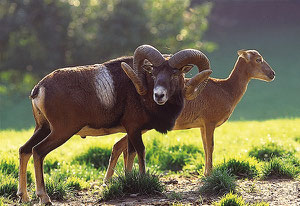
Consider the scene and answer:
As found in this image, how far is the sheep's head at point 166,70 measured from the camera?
8484 millimetres

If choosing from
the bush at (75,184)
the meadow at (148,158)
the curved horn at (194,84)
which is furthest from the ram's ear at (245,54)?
the bush at (75,184)

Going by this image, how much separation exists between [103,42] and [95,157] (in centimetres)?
1708

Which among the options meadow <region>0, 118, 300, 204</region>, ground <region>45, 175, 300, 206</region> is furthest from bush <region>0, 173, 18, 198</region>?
ground <region>45, 175, 300, 206</region>

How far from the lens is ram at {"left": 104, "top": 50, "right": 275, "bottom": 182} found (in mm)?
10359

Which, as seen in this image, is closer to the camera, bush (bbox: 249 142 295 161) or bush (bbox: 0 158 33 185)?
bush (bbox: 0 158 33 185)

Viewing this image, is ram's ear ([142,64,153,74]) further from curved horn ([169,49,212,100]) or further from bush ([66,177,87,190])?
bush ([66,177,87,190])

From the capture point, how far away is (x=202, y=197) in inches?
343

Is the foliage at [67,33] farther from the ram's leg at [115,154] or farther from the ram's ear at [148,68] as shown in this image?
the ram's ear at [148,68]

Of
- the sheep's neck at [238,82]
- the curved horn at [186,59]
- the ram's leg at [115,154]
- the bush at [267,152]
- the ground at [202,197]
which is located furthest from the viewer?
the bush at [267,152]

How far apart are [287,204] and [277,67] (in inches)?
1137

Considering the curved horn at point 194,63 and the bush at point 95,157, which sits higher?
the curved horn at point 194,63

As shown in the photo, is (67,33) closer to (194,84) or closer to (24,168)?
(194,84)

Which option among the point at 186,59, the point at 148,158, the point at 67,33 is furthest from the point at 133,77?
the point at 67,33

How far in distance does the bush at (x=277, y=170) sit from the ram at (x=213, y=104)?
103 cm
